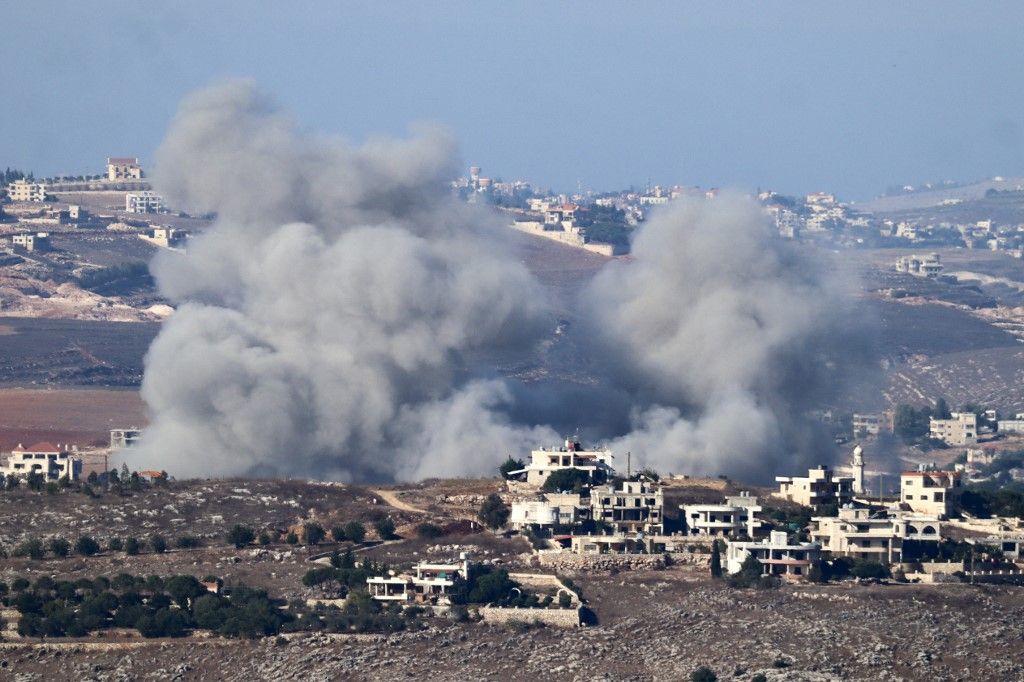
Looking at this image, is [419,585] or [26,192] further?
[26,192]

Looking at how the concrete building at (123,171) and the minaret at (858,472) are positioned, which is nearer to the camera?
the minaret at (858,472)

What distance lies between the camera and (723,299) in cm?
7700

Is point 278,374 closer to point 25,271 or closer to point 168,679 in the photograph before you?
point 168,679

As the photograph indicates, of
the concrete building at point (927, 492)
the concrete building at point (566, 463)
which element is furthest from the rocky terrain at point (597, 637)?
the concrete building at point (927, 492)

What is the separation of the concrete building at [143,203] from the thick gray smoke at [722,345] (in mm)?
78631

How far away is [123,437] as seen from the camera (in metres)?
84.4

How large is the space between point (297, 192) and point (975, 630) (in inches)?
1067

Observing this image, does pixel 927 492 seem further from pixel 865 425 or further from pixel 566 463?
pixel 865 425

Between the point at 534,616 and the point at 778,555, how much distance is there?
22.0 ft

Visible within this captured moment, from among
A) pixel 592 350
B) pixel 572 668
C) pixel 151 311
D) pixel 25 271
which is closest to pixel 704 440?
pixel 592 350

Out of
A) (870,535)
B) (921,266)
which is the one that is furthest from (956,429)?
(921,266)

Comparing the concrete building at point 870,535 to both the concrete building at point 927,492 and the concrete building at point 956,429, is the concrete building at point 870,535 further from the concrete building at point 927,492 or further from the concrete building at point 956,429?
the concrete building at point 956,429

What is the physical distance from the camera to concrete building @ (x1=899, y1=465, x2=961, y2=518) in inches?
2589

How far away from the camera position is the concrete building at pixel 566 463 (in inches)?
2665
